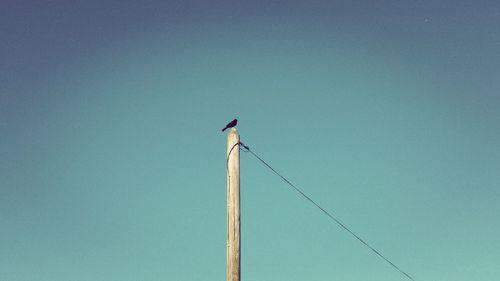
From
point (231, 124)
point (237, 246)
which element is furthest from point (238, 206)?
point (231, 124)

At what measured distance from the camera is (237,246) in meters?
6.11

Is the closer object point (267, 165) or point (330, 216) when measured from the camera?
point (267, 165)

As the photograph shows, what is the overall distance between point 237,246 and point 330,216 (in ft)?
13.0

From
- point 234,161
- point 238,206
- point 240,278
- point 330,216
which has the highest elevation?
point 330,216

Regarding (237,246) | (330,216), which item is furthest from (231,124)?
(330,216)

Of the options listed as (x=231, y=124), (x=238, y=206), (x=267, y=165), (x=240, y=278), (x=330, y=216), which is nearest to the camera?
(x=240, y=278)

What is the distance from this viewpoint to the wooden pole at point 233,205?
5.98 m

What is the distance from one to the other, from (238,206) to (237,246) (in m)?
0.58

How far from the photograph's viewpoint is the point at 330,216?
961cm

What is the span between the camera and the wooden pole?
5980 mm

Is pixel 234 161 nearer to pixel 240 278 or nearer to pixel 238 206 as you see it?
Answer: pixel 238 206

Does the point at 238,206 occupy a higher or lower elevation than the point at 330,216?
lower

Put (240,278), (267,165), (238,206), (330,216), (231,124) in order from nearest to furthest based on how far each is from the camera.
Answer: (240,278)
(238,206)
(231,124)
(267,165)
(330,216)

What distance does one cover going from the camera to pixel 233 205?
642 centimetres
